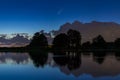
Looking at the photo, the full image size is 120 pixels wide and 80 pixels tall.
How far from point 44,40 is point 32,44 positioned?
25.4 ft

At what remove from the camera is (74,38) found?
13750 centimetres

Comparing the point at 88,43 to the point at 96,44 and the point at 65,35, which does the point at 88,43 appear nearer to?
the point at 96,44

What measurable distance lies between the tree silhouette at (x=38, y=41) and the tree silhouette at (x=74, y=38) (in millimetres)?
12509

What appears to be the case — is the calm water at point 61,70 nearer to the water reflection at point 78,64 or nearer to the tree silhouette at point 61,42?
the water reflection at point 78,64

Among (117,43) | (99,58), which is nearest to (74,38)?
(117,43)

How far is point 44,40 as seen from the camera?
5659 inches

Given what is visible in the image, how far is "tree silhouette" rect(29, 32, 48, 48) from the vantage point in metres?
143

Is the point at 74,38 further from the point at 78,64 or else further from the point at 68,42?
the point at 78,64

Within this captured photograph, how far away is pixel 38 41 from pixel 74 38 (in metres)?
18.4

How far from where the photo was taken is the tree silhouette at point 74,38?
136 meters

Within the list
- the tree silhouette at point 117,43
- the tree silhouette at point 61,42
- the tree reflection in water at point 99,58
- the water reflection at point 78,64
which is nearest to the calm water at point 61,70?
the water reflection at point 78,64

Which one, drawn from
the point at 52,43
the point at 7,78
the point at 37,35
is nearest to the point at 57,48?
the point at 52,43

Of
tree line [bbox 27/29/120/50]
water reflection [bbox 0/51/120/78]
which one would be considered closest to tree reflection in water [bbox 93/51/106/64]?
water reflection [bbox 0/51/120/78]

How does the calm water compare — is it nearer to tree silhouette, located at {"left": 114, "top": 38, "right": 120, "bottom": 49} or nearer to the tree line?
the tree line
